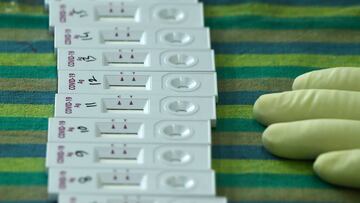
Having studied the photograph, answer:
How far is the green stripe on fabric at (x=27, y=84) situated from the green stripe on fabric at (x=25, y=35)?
69 mm

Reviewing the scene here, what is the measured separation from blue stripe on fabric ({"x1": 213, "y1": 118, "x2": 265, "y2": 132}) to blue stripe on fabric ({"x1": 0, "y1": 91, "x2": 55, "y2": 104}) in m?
0.18

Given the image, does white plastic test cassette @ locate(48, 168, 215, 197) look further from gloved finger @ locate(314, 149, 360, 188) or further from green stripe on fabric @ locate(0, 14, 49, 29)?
green stripe on fabric @ locate(0, 14, 49, 29)

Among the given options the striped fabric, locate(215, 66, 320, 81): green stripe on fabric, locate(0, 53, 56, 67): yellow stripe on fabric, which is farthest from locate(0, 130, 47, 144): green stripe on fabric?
locate(215, 66, 320, 81): green stripe on fabric

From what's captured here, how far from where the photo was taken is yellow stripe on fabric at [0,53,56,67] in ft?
3.50

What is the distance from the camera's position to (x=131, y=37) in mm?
1078

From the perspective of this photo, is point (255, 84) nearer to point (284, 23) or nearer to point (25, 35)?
point (284, 23)

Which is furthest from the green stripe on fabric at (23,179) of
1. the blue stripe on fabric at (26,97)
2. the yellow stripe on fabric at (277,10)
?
the yellow stripe on fabric at (277,10)

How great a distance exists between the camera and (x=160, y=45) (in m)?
1.07

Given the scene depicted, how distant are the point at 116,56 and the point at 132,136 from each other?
0.11m

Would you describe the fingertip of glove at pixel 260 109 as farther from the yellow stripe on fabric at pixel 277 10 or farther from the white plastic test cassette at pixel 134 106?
the yellow stripe on fabric at pixel 277 10

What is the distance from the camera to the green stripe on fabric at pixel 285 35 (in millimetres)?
1113

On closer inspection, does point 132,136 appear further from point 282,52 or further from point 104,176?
point 282,52

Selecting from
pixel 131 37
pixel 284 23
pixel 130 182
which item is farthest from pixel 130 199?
pixel 284 23

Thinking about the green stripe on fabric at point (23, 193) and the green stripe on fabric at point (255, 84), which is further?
the green stripe on fabric at point (255, 84)
